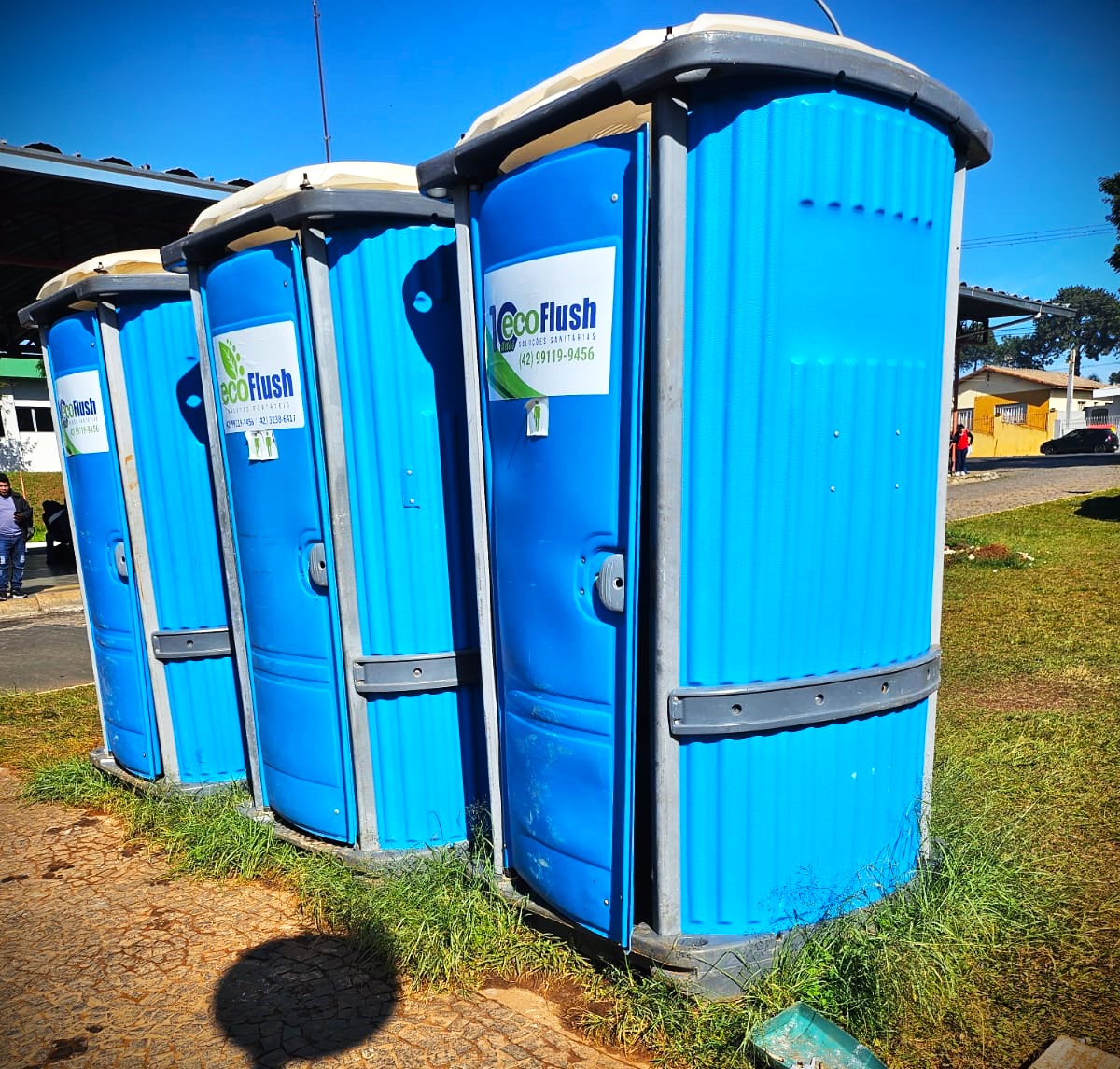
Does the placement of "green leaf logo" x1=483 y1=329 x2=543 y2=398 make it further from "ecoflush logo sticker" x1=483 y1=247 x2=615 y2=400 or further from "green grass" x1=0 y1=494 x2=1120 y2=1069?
"green grass" x1=0 y1=494 x2=1120 y2=1069

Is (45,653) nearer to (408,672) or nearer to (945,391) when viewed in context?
(408,672)

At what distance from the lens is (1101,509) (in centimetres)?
1306

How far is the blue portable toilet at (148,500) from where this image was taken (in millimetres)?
4184

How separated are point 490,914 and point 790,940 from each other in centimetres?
108

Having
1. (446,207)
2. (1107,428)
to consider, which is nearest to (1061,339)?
(1107,428)

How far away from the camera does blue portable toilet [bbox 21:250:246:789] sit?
165 inches

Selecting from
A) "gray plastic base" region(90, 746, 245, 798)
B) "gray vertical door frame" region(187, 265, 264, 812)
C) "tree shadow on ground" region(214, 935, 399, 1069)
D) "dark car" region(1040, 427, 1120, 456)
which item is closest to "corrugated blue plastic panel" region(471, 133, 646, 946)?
"tree shadow on ground" region(214, 935, 399, 1069)

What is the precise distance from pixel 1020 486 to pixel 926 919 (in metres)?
18.8

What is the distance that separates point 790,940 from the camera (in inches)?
101

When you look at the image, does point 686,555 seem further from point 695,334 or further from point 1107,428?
point 1107,428

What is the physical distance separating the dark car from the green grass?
40.3 meters

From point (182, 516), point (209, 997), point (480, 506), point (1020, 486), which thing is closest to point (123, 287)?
point (182, 516)

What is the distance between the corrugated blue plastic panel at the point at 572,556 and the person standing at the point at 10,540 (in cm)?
1176

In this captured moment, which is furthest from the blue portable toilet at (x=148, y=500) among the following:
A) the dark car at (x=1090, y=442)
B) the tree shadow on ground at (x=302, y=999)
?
the dark car at (x=1090, y=442)
